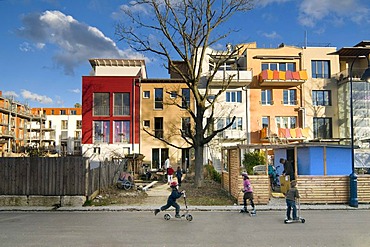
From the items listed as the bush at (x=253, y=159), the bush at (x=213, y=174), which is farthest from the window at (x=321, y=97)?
the bush at (x=213, y=174)

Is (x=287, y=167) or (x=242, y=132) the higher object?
(x=242, y=132)

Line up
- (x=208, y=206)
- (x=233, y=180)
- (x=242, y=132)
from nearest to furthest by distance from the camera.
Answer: (x=208, y=206)
(x=233, y=180)
(x=242, y=132)

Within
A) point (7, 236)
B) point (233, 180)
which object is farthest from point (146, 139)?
point (7, 236)

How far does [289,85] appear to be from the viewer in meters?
38.1

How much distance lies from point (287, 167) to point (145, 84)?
25520 mm

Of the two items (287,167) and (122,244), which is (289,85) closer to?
(287,167)

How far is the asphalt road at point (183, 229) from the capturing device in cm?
879

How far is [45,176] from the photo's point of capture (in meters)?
15.3

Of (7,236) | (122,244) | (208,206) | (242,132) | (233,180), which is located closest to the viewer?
(122,244)

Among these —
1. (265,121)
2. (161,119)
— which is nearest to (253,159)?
(265,121)

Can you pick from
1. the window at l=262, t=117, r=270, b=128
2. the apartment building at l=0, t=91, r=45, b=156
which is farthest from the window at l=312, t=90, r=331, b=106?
the apartment building at l=0, t=91, r=45, b=156

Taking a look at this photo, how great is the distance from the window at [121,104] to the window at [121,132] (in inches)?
44.8

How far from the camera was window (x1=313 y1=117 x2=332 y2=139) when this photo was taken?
38.6 metres

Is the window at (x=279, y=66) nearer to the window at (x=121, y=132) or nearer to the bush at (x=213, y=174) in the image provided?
the bush at (x=213, y=174)
